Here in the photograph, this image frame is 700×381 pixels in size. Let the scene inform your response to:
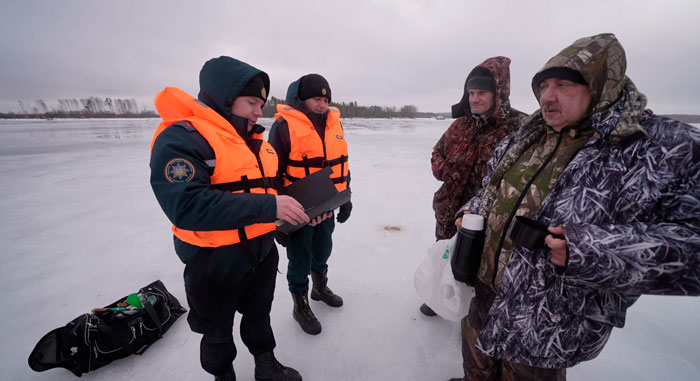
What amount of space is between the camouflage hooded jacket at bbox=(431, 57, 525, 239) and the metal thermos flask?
0.91 m

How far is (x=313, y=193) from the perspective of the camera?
1.88 metres

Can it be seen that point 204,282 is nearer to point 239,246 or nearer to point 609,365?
point 239,246

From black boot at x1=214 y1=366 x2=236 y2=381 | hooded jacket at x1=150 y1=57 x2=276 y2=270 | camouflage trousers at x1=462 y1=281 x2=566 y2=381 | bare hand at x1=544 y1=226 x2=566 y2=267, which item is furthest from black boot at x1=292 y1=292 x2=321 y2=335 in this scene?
bare hand at x1=544 y1=226 x2=566 y2=267

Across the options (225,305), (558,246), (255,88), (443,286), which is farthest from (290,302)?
(558,246)

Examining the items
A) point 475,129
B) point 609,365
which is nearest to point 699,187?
point 475,129

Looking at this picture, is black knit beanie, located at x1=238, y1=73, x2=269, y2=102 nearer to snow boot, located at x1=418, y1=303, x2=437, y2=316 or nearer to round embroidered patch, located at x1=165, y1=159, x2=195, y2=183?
round embroidered patch, located at x1=165, y1=159, x2=195, y2=183

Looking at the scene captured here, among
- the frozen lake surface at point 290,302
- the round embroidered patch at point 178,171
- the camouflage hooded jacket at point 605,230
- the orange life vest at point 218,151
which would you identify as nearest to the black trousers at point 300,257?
the frozen lake surface at point 290,302

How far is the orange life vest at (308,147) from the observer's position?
2264 millimetres

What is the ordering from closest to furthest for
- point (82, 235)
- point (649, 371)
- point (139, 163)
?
point (649, 371)
point (82, 235)
point (139, 163)

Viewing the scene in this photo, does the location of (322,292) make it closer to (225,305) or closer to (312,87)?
(225,305)

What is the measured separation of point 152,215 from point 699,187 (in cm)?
583

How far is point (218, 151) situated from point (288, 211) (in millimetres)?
483

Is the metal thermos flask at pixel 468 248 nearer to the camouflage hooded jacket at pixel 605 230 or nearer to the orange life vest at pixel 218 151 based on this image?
the camouflage hooded jacket at pixel 605 230

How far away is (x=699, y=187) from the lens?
830 mm
